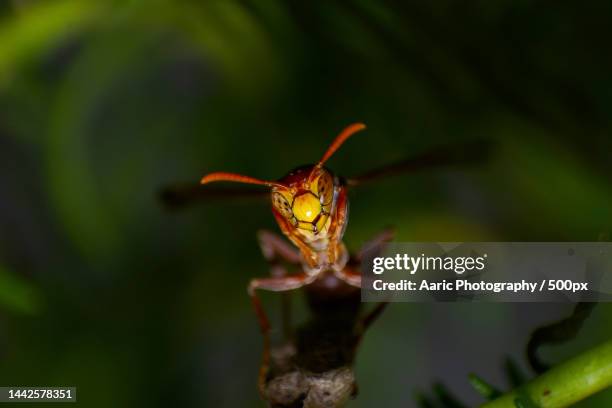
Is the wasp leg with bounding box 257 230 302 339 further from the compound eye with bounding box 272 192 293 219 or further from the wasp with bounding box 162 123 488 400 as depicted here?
the compound eye with bounding box 272 192 293 219

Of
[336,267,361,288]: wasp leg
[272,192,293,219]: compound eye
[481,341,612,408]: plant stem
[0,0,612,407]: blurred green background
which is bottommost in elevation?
[481,341,612,408]: plant stem

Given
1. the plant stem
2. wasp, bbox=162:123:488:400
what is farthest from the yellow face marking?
the plant stem

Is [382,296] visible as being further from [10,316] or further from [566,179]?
[10,316]

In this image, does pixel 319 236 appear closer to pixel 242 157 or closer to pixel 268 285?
pixel 268 285

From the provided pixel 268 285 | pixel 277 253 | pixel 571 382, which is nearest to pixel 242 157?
pixel 277 253

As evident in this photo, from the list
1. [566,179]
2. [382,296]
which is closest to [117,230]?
[382,296]

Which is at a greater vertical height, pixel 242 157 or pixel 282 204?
pixel 242 157
